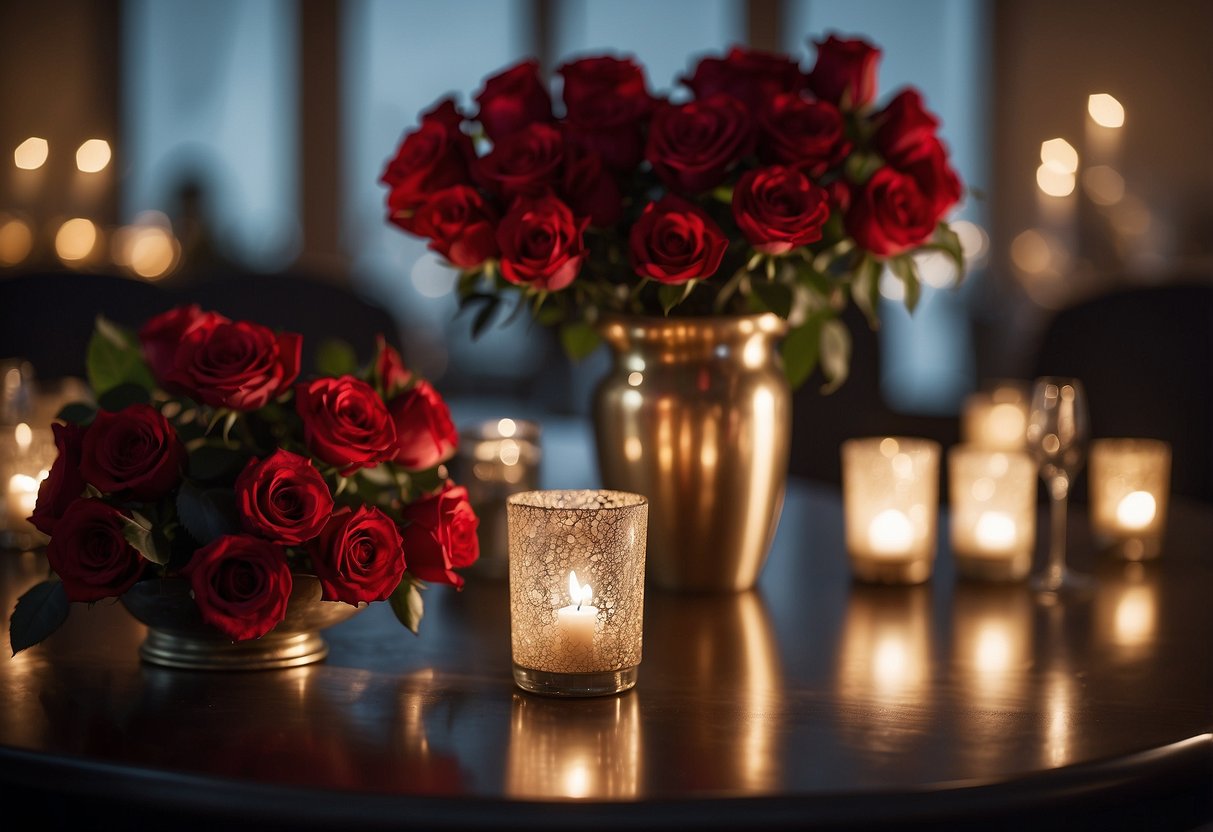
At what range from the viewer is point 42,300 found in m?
2.24

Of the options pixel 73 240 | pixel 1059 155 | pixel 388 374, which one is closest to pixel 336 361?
pixel 388 374

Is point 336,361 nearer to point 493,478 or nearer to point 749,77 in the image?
point 493,478

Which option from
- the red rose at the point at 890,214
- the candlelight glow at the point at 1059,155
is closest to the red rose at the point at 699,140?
the red rose at the point at 890,214

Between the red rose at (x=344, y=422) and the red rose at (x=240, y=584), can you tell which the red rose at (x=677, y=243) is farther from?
the red rose at (x=240, y=584)

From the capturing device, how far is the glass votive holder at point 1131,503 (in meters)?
1.29

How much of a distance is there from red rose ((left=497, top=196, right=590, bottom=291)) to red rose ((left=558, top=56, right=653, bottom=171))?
0.09m

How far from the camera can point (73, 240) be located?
5844 mm

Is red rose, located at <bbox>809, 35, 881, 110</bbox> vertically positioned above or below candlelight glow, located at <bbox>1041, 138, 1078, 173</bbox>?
below

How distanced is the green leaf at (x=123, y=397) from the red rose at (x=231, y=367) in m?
0.06

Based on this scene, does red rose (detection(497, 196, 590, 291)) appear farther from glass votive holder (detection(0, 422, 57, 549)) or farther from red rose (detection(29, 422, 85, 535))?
glass votive holder (detection(0, 422, 57, 549))

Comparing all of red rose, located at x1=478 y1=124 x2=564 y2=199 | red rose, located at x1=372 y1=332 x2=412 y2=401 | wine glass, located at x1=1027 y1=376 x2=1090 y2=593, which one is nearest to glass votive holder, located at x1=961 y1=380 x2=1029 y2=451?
wine glass, located at x1=1027 y1=376 x2=1090 y2=593

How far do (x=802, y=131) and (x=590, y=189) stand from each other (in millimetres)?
172

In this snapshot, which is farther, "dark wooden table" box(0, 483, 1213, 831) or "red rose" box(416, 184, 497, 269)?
"red rose" box(416, 184, 497, 269)

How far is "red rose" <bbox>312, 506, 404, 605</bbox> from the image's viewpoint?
783 millimetres
